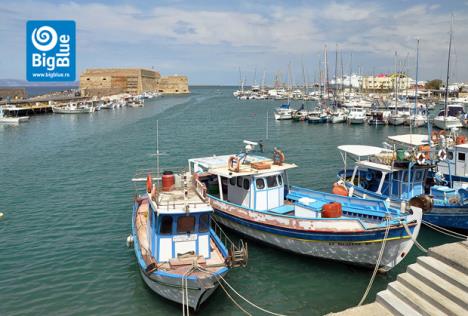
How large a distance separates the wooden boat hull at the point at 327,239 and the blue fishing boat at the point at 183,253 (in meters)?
3.10

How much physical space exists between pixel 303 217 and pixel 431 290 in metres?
7.17

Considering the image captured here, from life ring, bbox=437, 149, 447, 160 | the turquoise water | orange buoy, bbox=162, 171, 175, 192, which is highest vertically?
life ring, bbox=437, 149, 447, 160

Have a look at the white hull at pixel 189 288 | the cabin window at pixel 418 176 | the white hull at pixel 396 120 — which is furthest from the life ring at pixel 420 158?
the white hull at pixel 396 120

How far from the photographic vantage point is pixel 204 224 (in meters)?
14.2

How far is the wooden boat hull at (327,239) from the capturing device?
49.6 feet

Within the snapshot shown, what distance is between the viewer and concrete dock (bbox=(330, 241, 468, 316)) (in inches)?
375

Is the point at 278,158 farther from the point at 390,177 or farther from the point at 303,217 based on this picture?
the point at 390,177

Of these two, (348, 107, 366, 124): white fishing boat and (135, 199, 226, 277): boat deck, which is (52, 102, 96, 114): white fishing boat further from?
(135, 199, 226, 277): boat deck

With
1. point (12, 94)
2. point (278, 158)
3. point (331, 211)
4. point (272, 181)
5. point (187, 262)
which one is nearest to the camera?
point (187, 262)

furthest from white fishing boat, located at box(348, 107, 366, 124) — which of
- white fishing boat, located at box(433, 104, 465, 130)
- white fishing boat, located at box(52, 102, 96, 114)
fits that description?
white fishing boat, located at box(52, 102, 96, 114)

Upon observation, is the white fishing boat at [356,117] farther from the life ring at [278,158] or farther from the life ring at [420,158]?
the life ring at [278,158]

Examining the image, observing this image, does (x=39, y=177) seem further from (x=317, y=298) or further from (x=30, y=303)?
(x=317, y=298)

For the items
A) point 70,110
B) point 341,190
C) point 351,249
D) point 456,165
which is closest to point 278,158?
point 341,190

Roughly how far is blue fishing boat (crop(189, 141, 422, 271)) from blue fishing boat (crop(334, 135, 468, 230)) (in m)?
2.50
